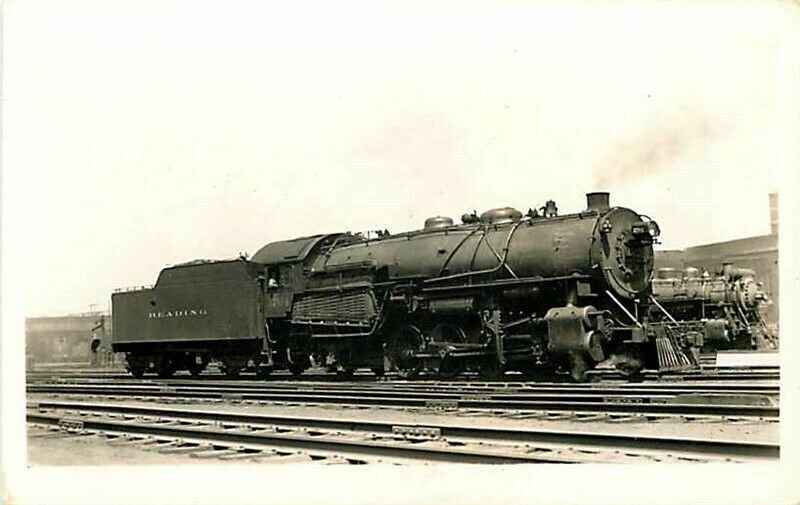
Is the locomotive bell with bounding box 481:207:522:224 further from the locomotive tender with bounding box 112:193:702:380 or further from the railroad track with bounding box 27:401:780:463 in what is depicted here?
the railroad track with bounding box 27:401:780:463

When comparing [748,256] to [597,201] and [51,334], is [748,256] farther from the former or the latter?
[51,334]

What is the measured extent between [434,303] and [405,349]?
2.26ft

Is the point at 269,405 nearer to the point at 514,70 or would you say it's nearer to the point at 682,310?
the point at 514,70

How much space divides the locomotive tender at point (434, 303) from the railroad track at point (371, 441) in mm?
2786

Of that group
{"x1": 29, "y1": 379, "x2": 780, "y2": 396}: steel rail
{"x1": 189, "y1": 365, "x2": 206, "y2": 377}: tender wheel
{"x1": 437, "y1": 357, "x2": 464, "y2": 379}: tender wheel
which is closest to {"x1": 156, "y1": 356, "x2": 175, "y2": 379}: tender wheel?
{"x1": 189, "y1": 365, "x2": 206, "y2": 377}: tender wheel

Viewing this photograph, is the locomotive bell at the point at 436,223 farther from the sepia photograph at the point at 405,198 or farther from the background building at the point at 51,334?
the background building at the point at 51,334

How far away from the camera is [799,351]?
224 inches

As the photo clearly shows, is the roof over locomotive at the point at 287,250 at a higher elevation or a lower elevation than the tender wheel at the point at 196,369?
higher

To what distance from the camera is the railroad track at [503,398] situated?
6738mm

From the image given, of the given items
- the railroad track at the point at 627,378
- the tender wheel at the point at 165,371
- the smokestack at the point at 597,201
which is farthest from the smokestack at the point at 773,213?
the tender wheel at the point at 165,371

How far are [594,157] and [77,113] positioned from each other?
11.8 ft

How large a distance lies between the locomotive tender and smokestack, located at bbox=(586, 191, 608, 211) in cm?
2

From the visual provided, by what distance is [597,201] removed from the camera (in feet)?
29.3

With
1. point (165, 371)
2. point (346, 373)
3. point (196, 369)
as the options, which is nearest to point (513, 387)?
point (346, 373)
